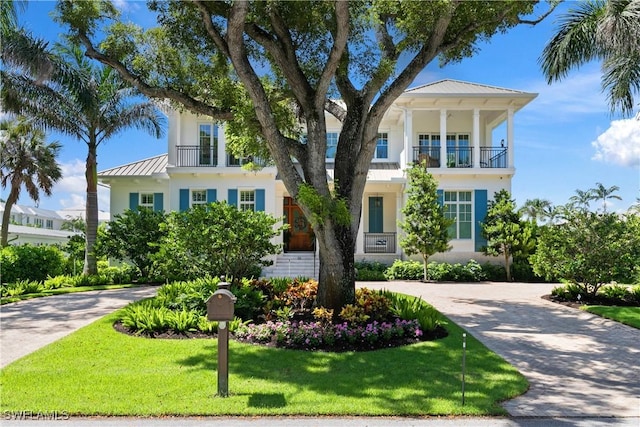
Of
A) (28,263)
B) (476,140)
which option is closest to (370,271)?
(476,140)

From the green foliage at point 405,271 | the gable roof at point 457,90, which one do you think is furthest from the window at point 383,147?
the green foliage at point 405,271

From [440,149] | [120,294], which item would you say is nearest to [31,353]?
[120,294]

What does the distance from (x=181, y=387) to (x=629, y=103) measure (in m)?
14.2

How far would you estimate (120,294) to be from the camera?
14016 millimetres

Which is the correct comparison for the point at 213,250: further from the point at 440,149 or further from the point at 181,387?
the point at 440,149

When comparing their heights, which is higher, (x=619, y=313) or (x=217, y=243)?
(x=217, y=243)

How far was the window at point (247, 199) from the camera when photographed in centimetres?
2022

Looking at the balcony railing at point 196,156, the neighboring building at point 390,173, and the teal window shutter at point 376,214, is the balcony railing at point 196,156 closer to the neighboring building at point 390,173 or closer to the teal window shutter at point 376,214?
the neighboring building at point 390,173

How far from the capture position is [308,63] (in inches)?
414

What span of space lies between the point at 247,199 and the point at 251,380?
14840mm

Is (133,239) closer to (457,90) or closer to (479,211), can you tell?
(479,211)

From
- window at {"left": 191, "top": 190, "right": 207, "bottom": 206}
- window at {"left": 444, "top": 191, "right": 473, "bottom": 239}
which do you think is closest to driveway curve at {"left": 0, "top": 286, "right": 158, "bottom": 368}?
window at {"left": 191, "top": 190, "right": 207, "bottom": 206}

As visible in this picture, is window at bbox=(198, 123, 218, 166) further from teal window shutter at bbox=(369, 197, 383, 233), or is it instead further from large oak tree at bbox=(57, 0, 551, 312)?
large oak tree at bbox=(57, 0, 551, 312)

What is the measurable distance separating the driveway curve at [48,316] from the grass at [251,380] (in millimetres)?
604
